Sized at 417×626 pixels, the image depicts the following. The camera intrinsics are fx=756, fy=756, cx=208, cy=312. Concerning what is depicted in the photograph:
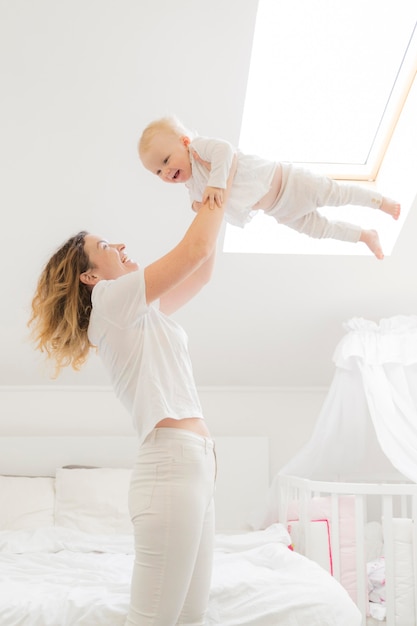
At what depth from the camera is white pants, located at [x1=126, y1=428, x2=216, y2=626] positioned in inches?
61.4

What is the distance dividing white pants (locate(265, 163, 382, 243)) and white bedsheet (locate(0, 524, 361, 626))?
1.03 m

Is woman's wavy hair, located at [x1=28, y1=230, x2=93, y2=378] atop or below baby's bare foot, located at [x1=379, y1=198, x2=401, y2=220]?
below

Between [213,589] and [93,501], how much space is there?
1784 mm

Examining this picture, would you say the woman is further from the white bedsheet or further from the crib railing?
the crib railing

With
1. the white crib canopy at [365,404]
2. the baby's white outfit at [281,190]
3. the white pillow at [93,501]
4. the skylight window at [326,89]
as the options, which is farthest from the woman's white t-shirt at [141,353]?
the white pillow at [93,501]

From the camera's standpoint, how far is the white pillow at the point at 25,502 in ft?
12.2

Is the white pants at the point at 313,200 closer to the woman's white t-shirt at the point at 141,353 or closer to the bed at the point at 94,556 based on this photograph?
the woman's white t-shirt at the point at 141,353

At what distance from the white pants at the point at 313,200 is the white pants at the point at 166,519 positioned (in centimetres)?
73

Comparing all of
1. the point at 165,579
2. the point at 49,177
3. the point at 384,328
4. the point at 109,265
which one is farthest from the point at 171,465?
the point at 384,328

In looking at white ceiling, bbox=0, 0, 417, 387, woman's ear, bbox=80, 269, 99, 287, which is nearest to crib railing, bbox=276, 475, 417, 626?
white ceiling, bbox=0, 0, 417, 387

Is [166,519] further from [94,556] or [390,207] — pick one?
[94,556]

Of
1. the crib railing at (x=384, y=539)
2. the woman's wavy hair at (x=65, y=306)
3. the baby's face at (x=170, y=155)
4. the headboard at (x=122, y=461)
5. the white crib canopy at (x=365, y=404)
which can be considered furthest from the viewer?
the headboard at (x=122, y=461)

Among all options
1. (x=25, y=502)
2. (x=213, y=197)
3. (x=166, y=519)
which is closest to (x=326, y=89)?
(x=213, y=197)

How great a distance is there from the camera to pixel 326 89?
10.8 feet
